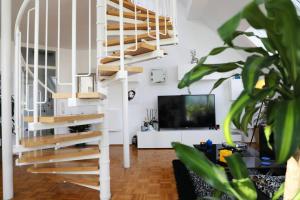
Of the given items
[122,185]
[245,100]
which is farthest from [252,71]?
[122,185]

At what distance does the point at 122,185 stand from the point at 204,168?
3.05 meters

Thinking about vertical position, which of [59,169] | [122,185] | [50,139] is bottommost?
[122,185]

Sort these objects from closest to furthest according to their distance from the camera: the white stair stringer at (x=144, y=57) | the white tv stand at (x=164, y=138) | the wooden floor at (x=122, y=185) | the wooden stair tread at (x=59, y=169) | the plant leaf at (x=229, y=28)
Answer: the plant leaf at (x=229, y=28)
the white stair stringer at (x=144, y=57)
the wooden stair tread at (x=59, y=169)
the wooden floor at (x=122, y=185)
the white tv stand at (x=164, y=138)

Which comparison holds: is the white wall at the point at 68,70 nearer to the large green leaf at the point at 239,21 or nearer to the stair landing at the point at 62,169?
the stair landing at the point at 62,169

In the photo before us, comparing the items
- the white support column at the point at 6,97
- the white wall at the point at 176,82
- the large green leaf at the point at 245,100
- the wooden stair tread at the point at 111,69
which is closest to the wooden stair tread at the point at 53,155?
the white support column at the point at 6,97

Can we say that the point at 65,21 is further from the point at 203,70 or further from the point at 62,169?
the point at 203,70

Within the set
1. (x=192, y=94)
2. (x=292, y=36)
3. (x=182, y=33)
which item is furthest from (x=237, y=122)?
(x=182, y=33)

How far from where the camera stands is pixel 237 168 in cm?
75

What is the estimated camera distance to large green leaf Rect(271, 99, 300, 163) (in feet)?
1.69

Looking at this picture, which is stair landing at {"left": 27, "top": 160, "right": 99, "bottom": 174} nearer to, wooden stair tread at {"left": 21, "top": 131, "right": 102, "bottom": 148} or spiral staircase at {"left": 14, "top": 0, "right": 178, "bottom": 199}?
spiral staircase at {"left": 14, "top": 0, "right": 178, "bottom": 199}

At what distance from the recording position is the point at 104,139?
3008 millimetres

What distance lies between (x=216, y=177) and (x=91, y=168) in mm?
2501

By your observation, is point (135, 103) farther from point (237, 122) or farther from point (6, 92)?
point (237, 122)

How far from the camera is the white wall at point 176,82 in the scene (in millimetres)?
6426
